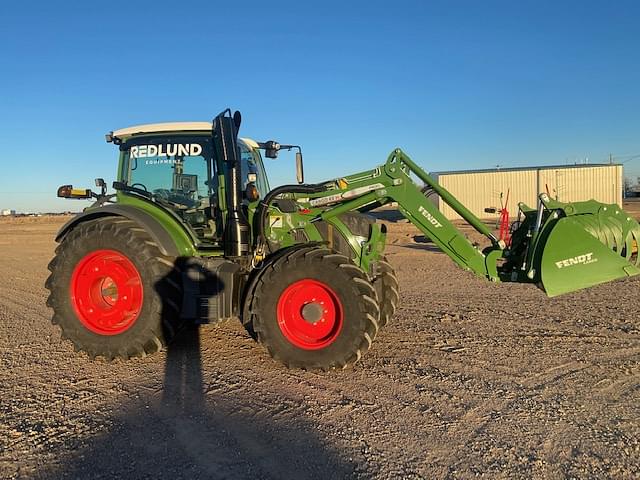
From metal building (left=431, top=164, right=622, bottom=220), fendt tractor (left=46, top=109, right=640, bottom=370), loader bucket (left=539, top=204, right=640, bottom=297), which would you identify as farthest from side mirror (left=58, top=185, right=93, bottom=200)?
metal building (left=431, top=164, right=622, bottom=220)

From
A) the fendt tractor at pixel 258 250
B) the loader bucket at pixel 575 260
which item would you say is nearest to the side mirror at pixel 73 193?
the fendt tractor at pixel 258 250

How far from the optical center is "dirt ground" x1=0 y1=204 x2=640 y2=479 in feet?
10.8

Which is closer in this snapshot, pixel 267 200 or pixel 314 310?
pixel 314 310

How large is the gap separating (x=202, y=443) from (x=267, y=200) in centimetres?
271

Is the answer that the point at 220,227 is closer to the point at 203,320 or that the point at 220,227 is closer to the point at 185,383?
the point at 203,320

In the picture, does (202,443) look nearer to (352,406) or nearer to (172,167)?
(352,406)

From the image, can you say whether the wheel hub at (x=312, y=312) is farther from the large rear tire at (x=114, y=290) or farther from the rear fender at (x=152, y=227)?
the rear fender at (x=152, y=227)

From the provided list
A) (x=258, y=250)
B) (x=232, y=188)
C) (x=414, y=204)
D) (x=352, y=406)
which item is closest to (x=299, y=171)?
(x=232, y=188)

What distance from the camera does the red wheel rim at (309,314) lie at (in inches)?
197

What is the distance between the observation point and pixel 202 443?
11.9ft

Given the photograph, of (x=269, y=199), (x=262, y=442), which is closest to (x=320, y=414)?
(x=262, y=442)

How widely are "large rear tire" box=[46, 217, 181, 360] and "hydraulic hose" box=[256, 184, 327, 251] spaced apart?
0.96 m

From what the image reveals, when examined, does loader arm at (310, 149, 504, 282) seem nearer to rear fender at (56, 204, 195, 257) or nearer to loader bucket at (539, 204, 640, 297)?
loader bucket at (539, 204, 640, 297)

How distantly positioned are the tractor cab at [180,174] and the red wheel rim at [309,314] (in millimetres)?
1240
